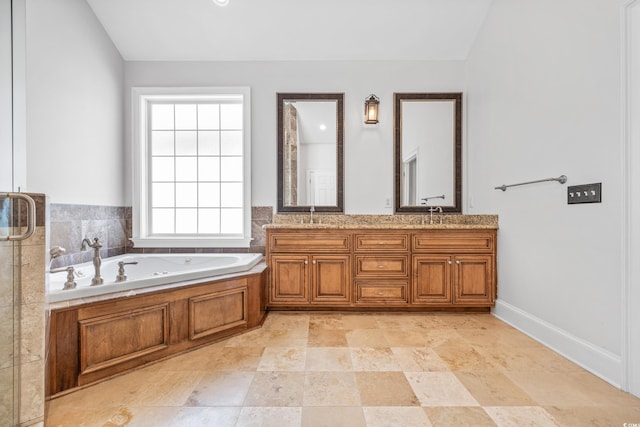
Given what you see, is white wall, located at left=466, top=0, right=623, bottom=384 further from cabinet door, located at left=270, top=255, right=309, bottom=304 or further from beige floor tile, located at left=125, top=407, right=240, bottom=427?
beige floor tile, located at left=125, top=407, right=240, bottom=427

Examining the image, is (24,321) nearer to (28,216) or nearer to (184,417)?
(28,216)

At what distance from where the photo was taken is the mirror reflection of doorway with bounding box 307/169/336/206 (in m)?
3.18

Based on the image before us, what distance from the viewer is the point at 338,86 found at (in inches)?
126

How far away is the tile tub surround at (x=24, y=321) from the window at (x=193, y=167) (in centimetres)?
192

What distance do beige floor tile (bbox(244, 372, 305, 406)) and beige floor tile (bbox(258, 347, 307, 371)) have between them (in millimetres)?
69

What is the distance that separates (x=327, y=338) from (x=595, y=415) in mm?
1499

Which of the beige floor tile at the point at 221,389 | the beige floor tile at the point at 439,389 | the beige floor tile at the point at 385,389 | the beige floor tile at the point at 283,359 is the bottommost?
the beige floor tile at the point at 221,389

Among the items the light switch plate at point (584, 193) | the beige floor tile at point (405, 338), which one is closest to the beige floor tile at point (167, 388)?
the beige floor tile at point (405, 338)

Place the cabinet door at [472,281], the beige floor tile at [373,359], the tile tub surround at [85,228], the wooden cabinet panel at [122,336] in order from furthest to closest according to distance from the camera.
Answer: the cabinet door at [472,281] → the tile tub surround at [85,228] → the beige floor tile at [373,359] → the wooden cabinet panel at [122,336]

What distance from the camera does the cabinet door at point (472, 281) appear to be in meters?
2.77

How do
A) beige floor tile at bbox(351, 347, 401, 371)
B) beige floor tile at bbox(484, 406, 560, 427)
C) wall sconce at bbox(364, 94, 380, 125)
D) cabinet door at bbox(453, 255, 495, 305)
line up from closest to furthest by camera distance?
beige floor tile at bbox(484, 406, 560, 427) → beige floor tile at bbox(351, 347, 401, 371) → cabinet door at bbox(453, 255, 495, 305) → wall sconce at bbox(364, 94, 380, 125)

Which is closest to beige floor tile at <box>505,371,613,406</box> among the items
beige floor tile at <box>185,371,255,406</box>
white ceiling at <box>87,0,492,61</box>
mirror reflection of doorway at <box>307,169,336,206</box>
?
beige floor tile at <box>185,371,255,406</box>

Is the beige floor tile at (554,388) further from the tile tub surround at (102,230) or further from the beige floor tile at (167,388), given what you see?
the tile tub surround at (102,230)

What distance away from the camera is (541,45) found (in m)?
2.19
